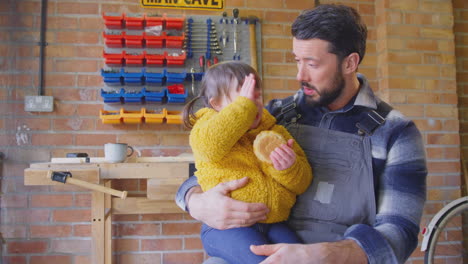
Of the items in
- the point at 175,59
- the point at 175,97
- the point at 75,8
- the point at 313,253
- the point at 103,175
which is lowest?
the point at 313,253

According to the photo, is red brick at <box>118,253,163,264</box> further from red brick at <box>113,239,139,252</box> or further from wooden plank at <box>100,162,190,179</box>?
wooden plank at <box>100,162,190,179</box>

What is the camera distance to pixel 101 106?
7.84ft

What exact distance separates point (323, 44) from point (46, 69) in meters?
1.95

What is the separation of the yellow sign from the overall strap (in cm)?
168

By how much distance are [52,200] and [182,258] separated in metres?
0.92

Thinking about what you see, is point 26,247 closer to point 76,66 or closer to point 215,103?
point 76,66

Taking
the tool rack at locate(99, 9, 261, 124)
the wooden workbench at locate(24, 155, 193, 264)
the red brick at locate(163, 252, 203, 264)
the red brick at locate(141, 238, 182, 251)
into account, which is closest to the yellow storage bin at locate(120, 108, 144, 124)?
the tool rack at locate(99, 9, 261, 124)

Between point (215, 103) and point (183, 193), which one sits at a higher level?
point (215, 103)

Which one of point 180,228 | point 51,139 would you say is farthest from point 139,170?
point 51,139

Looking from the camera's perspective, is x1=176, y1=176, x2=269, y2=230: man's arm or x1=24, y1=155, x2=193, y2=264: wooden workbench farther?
x1=24, y1=155, x2=193, y2=264: wooden workbench

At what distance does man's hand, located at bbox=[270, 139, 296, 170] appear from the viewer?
0.94 metres

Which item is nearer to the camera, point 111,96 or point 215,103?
point 215,103

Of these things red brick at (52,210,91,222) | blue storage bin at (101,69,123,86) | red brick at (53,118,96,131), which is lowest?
red brick at (52,210,91,222)

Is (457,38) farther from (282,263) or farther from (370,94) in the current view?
(282,263)
